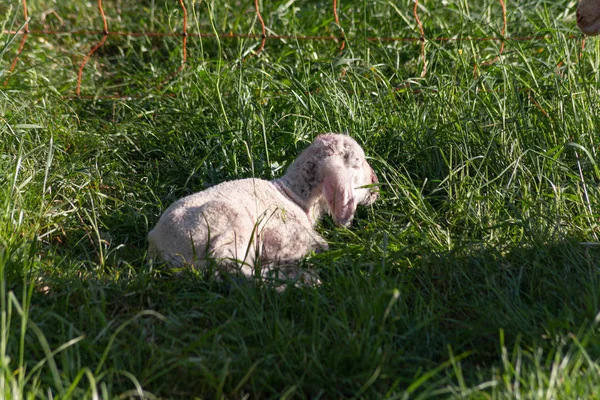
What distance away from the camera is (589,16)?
375 cm

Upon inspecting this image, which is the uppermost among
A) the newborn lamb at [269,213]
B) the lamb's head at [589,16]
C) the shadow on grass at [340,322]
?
the lamb's head at [589,16]

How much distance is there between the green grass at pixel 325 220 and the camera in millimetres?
2691

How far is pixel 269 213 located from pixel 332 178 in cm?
33

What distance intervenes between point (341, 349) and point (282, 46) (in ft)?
10.2

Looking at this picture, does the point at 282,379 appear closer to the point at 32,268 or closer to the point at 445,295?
the point at 445,295

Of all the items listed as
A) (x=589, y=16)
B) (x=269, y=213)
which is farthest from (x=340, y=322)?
(x=589, y=16)

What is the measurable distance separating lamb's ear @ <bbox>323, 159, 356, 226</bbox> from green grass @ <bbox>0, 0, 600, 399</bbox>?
4.9 inches

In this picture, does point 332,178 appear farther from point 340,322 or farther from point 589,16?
point 589,16

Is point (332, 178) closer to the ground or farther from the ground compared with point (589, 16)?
closer to the ground


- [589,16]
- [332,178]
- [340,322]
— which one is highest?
[589,16]

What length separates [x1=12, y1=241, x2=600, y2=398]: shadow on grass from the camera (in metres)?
2.67

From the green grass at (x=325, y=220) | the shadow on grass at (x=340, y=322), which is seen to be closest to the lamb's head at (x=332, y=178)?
the green grass at (x=325, y=220)

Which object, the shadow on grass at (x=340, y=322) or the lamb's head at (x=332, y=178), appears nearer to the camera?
the shadow on grass at (x=340, y=322)

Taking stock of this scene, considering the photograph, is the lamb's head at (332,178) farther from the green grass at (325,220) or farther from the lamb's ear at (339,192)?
the green grass at (325,220)
